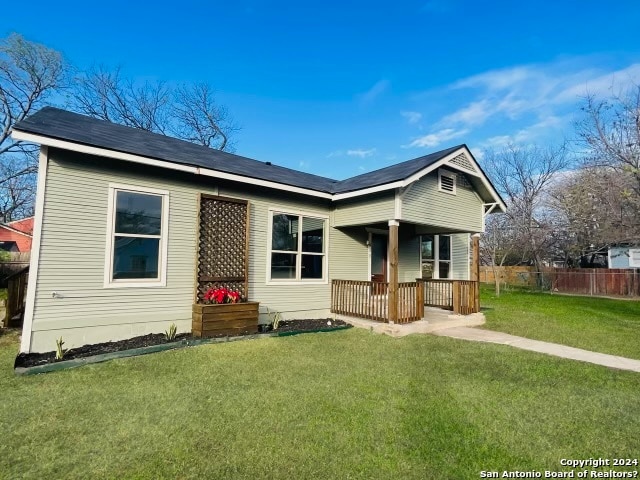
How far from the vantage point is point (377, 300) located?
838cm

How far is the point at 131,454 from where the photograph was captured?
280 centimetres

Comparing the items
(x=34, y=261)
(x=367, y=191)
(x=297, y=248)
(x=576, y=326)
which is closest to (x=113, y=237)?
(x=34, y=261)

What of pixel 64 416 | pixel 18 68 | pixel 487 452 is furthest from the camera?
pixel 18 68

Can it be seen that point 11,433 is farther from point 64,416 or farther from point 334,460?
point 334,460

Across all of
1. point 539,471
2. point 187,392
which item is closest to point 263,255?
point 187,392

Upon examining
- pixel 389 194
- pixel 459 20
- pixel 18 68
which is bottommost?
pixel 389 194

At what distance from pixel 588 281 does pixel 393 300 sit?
768 inches

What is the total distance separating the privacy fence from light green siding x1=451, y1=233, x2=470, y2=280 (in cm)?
910

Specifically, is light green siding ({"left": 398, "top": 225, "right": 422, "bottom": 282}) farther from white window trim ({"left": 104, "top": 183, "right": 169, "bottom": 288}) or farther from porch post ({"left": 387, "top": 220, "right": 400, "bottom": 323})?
white window trim ({"left": 104, "top": 183, "right": 169, "bottom": 288})

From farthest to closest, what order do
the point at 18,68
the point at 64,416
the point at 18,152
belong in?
the point at 18,152 < the point at 18,68 < the point at 64,416

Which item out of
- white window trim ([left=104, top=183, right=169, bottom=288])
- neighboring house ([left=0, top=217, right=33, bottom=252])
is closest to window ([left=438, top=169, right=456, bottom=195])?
white window trim ([left=104, top=183, right=169, bottom=288])

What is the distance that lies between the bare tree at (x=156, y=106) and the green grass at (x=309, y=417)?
21.0 meters

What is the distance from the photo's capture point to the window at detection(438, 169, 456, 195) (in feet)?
30.4

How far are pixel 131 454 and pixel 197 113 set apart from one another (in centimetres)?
2522
